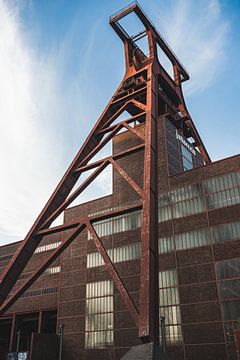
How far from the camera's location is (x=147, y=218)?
12055 mm

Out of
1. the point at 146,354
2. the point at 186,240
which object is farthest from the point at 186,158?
the point at 146,354

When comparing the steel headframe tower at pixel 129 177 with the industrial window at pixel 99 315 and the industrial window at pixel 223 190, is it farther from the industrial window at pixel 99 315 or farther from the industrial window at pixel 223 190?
the industrial window at pixel 99 315

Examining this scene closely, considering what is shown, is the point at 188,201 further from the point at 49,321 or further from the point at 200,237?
the point at 49,321

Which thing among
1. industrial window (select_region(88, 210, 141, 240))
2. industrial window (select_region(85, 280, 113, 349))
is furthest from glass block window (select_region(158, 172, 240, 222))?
industrial window (select_region(85, 280, 113, 349))

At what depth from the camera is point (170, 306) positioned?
75.9 feet

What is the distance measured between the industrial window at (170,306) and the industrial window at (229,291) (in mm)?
3138

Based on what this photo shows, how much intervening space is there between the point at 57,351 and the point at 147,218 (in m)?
21.8

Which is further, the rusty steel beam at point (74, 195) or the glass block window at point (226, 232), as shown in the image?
the glass block window at point (226, 232)

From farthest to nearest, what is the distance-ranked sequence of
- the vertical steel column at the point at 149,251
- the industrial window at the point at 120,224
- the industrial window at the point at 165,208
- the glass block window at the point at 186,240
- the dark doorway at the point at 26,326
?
1. the dark doorway at the point at 26,326
2. the industrial window at the point at 120,224
3. the industrial window at the point at 165,208
4. the glass block window at the point at 186,240
5. the vertical steel column at the point at 149,251

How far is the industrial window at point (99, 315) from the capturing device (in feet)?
84.7

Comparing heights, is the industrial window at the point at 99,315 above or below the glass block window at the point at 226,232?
below

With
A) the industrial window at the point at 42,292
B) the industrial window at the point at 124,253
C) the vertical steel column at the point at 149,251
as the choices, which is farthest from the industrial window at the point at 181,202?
the industrial window at the point at 42,292

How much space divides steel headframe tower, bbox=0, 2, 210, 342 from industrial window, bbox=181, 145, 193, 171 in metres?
1.72

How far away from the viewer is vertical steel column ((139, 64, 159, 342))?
990cm
